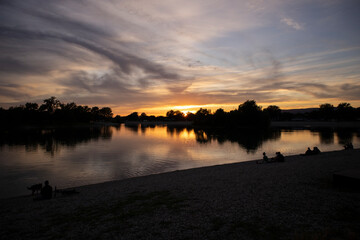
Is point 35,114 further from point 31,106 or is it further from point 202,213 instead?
point 202,213

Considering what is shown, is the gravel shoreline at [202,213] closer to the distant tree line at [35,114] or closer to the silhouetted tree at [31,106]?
the distant tree line at [35,114]

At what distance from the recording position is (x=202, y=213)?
10805 millimetres

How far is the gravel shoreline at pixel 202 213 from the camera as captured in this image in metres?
8.75

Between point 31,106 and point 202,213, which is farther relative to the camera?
point 31,106

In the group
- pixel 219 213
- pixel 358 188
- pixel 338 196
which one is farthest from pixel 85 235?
pixel 358 188

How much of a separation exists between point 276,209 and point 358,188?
6.11m

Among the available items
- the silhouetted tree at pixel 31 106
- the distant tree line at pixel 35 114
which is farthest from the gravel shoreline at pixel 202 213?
the silhouetted tree at pixel 31 106

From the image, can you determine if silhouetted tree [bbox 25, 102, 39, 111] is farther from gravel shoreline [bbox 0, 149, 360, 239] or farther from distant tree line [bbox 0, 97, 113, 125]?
gravel shoreline [bbox 0, 149, 360, 239]

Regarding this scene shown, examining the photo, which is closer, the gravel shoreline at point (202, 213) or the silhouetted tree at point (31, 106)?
the gravel shoreline at point (202, 213)

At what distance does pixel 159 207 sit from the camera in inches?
485

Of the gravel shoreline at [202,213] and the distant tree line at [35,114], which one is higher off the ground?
the distant tree line at [35,114]

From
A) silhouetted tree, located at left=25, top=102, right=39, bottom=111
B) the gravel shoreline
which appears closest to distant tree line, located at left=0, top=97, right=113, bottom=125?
silhouetted tree, located at left=25, top=102, right=39, bottom=111

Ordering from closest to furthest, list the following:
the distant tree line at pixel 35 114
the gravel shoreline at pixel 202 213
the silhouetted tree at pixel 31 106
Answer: the gravel shoreline at pixel 202 213 < the distant tree line at pixel 35 114 < the silhouetted tree at pixel 31 106

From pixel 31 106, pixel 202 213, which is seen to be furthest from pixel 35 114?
pixel 202 213
